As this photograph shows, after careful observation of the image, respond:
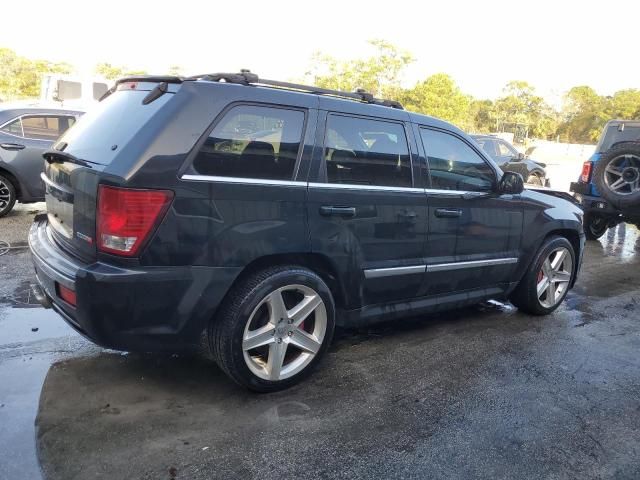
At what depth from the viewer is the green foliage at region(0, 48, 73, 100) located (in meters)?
38.1

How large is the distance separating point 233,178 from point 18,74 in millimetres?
44989

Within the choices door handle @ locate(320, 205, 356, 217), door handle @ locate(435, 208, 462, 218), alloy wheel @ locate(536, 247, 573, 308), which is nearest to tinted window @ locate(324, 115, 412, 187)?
door handle @ locate(320, 205, 356, 217)

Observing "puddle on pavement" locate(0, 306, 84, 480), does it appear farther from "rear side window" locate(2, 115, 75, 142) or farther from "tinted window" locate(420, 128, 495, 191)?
"rear side window" locate(2, 115, 75, 142)

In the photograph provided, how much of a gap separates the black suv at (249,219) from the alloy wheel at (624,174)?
13.7 ft

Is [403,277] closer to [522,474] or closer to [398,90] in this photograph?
[522,474]

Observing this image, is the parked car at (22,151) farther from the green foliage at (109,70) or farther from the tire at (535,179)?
the green foliage at (109,70)

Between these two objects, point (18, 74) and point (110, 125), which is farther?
point (18, 74)

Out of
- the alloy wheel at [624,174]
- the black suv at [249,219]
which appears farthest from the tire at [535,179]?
the black suv at [249,219]

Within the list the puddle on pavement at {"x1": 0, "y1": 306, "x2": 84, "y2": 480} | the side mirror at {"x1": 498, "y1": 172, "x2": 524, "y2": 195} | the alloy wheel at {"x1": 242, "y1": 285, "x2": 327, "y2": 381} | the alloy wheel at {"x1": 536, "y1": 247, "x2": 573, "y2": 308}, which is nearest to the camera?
the puddle on pavement at {"x1": 0, "y1": 306, "x2": 84, "y2": 480}

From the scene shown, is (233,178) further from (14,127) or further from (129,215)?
(14,127)

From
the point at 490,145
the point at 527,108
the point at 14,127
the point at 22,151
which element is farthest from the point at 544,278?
the point at 527,108

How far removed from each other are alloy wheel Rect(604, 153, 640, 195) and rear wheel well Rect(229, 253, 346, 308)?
540 centimetres

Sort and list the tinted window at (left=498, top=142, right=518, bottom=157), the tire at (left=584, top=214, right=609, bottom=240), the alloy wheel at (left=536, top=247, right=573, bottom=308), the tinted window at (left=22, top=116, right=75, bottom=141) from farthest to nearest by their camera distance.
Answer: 1. the tinted window at (left=498, top=142, right=518, bottom=157)
2. the tire at (left=584, top=214, right=609, bottom=240)
3. the tinted window at (left=22, top=116, right=75, bottom=141)
4. the alloy wheel at (left=536, top=247, right=573, bottom=308)

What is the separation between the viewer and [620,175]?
722 centimetres
